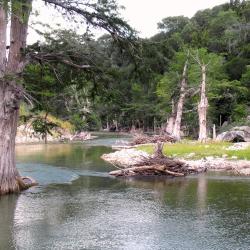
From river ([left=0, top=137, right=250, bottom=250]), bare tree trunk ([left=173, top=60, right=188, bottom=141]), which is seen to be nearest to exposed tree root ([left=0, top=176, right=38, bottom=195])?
river ([left=0, top=137, right=250, bottom=250])

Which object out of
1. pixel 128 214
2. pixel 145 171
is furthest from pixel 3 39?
pixel 145 171

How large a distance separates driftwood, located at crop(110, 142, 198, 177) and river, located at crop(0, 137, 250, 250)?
112 cm

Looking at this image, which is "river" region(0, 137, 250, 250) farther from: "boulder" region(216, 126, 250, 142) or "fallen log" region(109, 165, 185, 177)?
"boulder" region(216, 126, 250, 142)

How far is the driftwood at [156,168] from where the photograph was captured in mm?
24781

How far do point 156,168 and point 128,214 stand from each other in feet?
32.1

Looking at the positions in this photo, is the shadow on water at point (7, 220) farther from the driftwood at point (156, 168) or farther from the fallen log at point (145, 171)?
the driftwood at point (156, 168)

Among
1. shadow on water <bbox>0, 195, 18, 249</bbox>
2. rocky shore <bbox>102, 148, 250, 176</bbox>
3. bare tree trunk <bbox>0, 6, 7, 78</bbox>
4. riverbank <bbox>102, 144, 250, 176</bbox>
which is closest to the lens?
shadow on water <bbox>0, 195, 18, 249</bbox>

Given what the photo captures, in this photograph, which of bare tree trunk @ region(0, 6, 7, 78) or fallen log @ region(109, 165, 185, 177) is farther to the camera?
fallen log @ region(109, 165, 185, 177)

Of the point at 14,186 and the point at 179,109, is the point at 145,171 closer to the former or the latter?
the point at 14,186

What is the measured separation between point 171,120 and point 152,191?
1538 inches

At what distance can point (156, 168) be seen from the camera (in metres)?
24.8

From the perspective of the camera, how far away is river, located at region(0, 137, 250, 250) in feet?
39.2

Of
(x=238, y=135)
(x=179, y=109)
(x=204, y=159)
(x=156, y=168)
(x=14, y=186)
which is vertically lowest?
(x=14, y=186)

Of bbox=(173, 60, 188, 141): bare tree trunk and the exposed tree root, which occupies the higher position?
bbox=(173, 60, 188, 141): bare tree trunk
